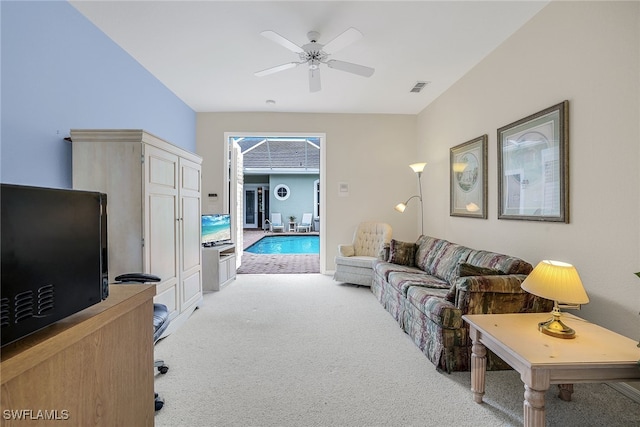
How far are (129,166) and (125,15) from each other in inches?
51.3

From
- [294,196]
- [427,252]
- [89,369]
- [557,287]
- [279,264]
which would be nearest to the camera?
[89,369]

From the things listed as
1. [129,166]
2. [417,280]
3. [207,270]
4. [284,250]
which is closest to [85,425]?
[129,166]

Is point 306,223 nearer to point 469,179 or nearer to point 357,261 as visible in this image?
point 357,261

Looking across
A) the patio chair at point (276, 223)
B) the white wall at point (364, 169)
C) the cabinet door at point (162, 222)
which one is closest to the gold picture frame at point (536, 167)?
the white wall at point (364, 169)

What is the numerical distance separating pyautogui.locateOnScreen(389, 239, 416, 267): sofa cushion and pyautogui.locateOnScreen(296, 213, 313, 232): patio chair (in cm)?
862

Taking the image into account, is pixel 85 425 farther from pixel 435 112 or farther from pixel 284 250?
pixel 284 250

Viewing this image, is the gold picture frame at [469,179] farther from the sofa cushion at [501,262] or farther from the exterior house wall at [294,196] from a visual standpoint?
the exterior house wall at [294,196]

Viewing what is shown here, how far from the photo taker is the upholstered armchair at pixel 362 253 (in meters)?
4.43

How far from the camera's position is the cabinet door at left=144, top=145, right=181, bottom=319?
2552 mm

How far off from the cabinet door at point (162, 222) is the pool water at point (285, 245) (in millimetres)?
5010

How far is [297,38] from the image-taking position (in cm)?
293

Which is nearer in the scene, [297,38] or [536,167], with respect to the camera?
[536,167]

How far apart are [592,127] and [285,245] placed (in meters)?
8.23

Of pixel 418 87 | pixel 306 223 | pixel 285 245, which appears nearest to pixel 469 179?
pixel 418 87
